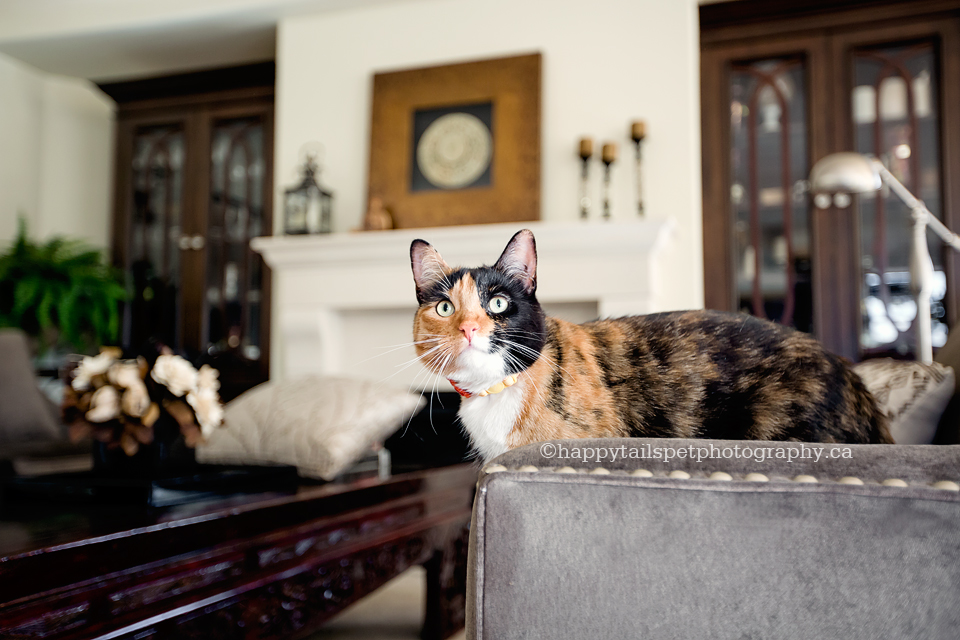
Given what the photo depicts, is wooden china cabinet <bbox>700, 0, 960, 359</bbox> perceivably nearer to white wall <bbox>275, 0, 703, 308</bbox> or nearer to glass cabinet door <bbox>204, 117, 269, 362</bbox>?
white wall <bbox>275, 0, 703, 308</bbox>

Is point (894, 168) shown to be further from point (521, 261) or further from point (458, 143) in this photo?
point (521, 261)

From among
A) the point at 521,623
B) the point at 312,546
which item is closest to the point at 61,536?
the point at 312,546

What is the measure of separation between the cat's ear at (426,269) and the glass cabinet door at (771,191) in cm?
286

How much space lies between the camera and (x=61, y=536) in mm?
995

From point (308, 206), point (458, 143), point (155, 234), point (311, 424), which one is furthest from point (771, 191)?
point (155, 234)

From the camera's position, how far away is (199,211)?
4.00 metres

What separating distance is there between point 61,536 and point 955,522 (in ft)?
3.60

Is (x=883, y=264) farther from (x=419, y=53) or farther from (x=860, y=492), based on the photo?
(x=860, y=492)

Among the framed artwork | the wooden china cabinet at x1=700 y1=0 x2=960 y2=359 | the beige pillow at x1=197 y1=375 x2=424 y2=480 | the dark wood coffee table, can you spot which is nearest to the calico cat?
the dark wood coffee table

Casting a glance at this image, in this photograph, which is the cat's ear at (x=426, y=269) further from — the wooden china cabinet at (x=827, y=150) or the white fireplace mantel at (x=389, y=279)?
the wooden china cabinet at (x=827, y=150)

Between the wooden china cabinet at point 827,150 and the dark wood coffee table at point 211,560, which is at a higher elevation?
the wooden china cabinet at point 827,150

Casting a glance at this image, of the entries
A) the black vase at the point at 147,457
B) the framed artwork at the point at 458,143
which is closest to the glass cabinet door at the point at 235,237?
the framed artwork at the point at 458,143

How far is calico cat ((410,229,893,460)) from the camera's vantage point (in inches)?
19.9

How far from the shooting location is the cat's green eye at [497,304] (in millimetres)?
507
